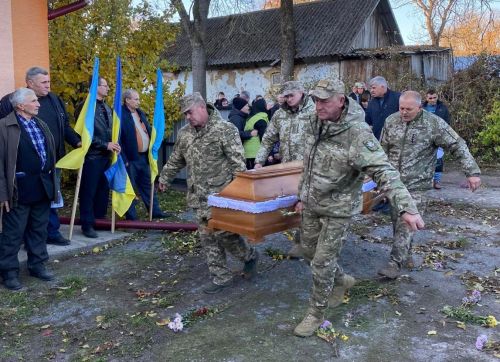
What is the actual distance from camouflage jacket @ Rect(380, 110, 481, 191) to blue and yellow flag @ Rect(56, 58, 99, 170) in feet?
11.6

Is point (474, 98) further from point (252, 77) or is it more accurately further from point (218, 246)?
point (252, 77)

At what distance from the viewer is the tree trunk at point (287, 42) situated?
2125 centimetres

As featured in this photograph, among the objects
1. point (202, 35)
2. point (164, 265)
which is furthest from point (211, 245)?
point (202, 35)

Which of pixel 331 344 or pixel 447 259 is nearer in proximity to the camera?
pixel 331 344

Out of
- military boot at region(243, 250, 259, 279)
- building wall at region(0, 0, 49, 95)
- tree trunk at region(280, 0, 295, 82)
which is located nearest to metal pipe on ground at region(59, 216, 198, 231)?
military boot at region(243, 250, 259, 279)

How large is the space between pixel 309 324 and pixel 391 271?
1.47m

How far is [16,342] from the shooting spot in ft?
12.9

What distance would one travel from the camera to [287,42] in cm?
2133

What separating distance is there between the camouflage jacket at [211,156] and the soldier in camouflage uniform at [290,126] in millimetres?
950

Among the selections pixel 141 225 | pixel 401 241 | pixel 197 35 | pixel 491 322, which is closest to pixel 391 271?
pixel 401 241

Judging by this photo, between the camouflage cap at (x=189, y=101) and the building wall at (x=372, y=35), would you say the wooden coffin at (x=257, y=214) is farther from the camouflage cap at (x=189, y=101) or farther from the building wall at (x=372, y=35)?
the building wall at (x=372, y=35)

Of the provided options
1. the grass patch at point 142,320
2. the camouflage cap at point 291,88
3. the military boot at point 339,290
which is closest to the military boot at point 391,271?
the military boot at point 339,290

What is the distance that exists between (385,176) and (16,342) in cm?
294

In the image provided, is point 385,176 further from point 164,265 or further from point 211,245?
point 164,265
